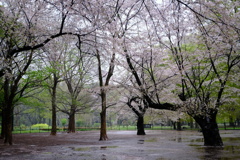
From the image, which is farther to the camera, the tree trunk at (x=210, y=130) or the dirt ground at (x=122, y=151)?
the tree trunk at (x=210, y=130)

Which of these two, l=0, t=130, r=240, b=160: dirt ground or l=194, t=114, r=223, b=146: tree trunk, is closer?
l=0, t=130, r=240, b=160: dirt ground

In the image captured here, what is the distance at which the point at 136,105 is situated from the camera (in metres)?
24.7

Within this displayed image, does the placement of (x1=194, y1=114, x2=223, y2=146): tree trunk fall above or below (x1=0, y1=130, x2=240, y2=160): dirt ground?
above

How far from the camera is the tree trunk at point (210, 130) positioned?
1162 centimetres

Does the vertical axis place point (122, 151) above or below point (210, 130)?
below

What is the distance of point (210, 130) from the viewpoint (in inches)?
462

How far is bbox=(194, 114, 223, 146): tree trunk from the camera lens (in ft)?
38.1

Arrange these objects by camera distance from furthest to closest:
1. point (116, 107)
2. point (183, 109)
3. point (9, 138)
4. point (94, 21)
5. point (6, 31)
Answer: point (116, 107), point (9, 138), point (183, 109), point (6, 31), point (94, 21)

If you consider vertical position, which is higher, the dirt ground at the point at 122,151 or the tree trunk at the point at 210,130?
the tree trunk at the point at 210,130

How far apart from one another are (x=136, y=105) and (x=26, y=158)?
17.1 meters

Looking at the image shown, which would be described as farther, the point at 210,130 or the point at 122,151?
the point at 210,130

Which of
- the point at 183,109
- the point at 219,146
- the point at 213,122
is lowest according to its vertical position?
the point at 219,146

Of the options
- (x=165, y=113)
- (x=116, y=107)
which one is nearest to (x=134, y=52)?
(x=165, y=113)

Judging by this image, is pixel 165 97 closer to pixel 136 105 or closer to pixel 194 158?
pixel 136 105
